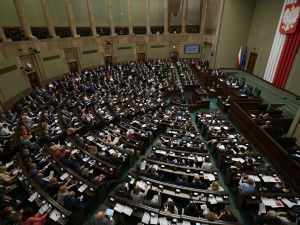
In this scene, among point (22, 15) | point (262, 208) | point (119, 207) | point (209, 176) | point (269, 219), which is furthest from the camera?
point (22, 15)

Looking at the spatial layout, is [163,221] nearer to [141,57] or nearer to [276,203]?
[276,203]

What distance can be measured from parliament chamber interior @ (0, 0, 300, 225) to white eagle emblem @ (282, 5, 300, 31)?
0.26 feet

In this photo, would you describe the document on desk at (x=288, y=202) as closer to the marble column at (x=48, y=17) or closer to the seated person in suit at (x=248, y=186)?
the seated person in suit at (x=248, y=186)

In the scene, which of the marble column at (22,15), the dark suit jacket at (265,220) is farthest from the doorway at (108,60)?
the dark suit jacket at (265,220)

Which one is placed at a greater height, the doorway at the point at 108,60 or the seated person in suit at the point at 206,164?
the doorway at the point at 108,60

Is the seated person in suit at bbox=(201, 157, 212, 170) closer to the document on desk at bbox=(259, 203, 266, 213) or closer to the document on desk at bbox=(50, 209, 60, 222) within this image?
the document on desk at bbox=(259, 203, 266, 213)

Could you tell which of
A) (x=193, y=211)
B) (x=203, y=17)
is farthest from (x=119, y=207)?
(x=203, y=17)

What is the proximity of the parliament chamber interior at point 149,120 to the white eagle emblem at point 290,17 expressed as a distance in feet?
0.26

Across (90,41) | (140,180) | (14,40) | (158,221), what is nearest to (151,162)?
(140,180)

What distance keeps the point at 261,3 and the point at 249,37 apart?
3.42 m

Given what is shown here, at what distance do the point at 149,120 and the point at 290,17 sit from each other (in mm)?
13900

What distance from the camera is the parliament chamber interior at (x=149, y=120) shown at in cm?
487

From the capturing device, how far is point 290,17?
13.8m

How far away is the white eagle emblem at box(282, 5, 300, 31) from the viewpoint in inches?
518
